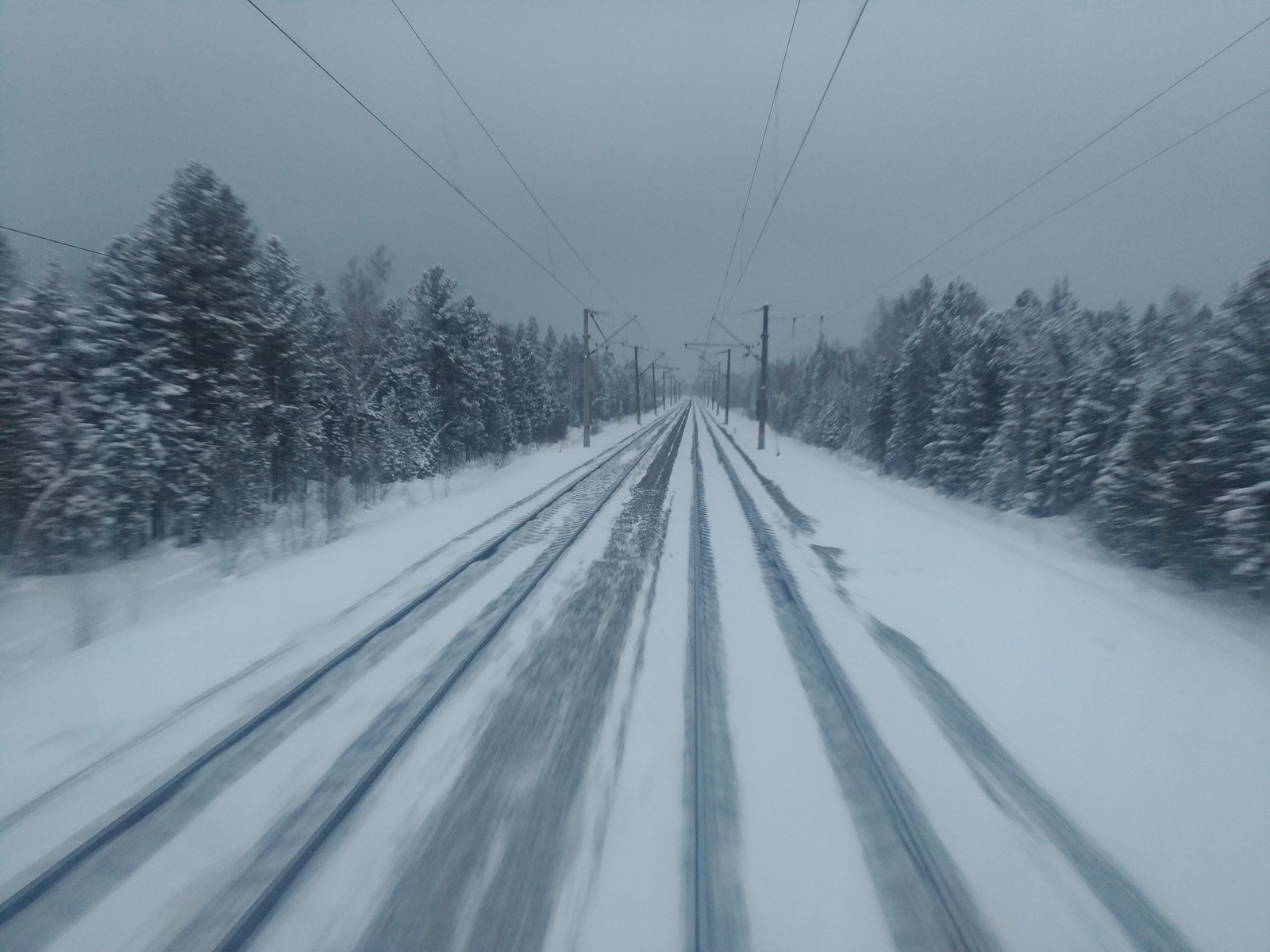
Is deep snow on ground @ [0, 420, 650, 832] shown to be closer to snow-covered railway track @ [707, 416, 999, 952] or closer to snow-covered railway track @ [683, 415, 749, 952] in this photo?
snow-covered railway track @ [683, 415, 749, 952]

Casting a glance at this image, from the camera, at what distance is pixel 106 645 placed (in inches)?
261

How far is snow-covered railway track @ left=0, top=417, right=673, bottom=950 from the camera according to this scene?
307cm

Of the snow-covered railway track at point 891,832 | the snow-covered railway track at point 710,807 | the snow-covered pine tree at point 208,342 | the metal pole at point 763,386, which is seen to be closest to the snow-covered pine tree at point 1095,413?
the snow-covered railway track at point 891,832

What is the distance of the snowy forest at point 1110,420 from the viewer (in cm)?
743

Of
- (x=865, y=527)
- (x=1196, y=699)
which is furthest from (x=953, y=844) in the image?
(x=865, y=527)

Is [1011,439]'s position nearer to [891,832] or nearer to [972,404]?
[972,404]

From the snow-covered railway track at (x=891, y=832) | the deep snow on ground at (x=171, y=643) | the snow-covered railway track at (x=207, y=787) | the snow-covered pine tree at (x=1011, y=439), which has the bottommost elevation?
the deep snow on ground at (x=171, y=643)

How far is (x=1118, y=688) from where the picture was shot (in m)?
5.59

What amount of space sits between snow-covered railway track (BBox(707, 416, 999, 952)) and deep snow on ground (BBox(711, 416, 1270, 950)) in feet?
3.14

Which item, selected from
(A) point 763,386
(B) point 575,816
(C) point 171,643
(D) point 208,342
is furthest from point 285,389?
(A) point 763,386

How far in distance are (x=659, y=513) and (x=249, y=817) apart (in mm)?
10949

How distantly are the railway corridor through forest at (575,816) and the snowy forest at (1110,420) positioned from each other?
4.43 metres

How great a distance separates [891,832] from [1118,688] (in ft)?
11.2

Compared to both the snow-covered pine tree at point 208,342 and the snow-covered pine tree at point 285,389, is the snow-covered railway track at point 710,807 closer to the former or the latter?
the snow-covered pine tree at point 208,342
